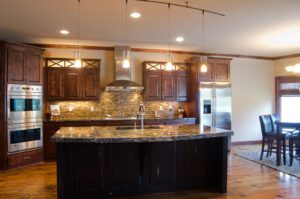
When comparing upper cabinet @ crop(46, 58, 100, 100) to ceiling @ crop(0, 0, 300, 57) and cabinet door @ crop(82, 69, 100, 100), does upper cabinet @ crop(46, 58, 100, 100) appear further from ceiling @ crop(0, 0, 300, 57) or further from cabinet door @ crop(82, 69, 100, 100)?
ceiling @ crop(0, 0, 300, 57)

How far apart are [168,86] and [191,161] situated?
10.3 feet

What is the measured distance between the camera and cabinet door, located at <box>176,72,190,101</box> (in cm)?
663

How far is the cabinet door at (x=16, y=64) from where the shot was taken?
194 inches

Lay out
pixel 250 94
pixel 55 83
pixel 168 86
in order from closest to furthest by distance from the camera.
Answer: pixel 55 83 → pixel 168 86 → pixel 250 94

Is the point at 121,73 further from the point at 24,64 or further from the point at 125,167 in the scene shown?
the point at 125,167

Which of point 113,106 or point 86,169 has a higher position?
point 113,106

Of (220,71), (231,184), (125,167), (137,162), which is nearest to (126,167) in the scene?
(125,167)

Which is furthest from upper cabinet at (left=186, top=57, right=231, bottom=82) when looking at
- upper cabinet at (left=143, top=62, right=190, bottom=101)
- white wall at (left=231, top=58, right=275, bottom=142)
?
white wall at (left=231, top=58, right=275, bottom=142)

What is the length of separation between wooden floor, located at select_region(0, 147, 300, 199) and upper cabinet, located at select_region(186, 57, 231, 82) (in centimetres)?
253

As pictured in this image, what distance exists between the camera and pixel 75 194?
330 centimetres

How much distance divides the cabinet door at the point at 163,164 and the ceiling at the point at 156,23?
220 centimetres

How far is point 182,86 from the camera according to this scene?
21.9 ft

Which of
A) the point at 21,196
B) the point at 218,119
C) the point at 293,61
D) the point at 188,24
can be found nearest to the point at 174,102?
the point at 218,119

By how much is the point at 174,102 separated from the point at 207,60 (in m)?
1.54
